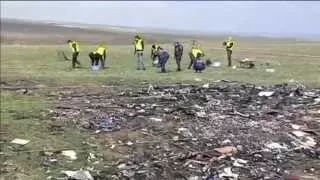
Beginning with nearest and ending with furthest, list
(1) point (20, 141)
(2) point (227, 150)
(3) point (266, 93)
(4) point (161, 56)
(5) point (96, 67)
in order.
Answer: (2) point (227, 150) < (1) point (20, 141) < (3) point (266, 93) < (4) point (161, 56) < (5) point (96, 67)

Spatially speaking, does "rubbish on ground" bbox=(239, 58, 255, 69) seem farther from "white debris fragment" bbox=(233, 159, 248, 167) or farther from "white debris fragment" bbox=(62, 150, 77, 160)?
"white debris fragment" bbox=(233, 159, 248, 167)

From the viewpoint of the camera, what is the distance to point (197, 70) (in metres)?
27.4

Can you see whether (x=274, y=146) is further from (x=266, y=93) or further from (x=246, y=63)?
(x=246, y=63)

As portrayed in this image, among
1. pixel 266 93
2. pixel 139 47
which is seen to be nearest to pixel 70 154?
pixel 266 93

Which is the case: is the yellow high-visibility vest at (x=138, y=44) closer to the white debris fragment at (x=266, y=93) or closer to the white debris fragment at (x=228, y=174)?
the white debris fragment at (x=266, y=93)

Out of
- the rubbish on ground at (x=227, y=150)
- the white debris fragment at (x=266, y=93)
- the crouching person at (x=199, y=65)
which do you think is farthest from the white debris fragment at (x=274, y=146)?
the crouching person at (x=199, y=65)

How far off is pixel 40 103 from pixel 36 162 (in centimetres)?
589

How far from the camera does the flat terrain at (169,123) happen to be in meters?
12.4

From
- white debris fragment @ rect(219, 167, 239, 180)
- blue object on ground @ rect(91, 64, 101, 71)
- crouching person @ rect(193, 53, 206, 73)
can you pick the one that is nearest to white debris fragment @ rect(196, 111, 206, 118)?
white debris fragment @ rect(219, 167, 239, 180)

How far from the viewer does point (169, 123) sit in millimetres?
15625

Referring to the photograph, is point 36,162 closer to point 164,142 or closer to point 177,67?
point 164,142

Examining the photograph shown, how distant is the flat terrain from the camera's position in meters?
12.4

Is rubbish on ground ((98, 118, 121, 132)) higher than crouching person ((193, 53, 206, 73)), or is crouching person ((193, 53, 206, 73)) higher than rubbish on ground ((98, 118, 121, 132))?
crouching person ((193, 53, 206, 73))

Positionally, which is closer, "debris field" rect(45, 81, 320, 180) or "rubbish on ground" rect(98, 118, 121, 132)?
"debris field" rect(45, 81, 320, 180)
